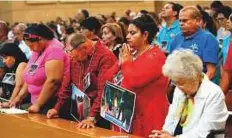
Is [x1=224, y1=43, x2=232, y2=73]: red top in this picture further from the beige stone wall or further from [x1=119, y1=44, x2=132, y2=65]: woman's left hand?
the beige stone wall

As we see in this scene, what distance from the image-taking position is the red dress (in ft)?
15.1

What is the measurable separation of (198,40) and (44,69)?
60.8 inches

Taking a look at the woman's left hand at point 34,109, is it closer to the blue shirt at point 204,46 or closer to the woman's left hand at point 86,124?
the woman's left hand at point 86,124

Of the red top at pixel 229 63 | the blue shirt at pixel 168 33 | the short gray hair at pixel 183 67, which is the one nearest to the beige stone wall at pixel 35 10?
the blue shirt at pixel 168 33

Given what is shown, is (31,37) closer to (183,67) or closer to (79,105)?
(79,105)

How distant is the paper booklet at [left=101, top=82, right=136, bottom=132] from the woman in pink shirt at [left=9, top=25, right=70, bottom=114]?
2.10 feet

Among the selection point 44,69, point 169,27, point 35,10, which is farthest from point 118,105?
point 35,10

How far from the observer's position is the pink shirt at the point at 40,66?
568cm

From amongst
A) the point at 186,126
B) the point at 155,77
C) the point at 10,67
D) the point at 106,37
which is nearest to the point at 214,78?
the point at 106,37

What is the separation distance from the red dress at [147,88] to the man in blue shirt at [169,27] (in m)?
2.44

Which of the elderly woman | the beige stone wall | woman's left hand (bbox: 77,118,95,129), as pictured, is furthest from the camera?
the beige stone wall

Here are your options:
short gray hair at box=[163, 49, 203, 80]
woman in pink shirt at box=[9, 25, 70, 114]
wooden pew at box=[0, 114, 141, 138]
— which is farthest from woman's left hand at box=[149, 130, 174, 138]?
woman in pink shirt at box=[9, 25, 70, 114]

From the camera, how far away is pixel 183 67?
402 centimetres

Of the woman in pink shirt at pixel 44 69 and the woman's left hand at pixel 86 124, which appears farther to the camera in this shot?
the woman in pink shirt at pixel 44 69
